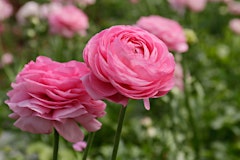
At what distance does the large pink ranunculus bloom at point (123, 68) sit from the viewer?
31.8 inches

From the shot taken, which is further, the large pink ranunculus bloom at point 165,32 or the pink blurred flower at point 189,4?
the pink blurred flower at point 189,4

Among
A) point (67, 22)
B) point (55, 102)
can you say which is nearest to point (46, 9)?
point (67, 22)

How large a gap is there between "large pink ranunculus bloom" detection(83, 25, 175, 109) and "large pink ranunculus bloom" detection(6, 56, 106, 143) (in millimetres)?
57

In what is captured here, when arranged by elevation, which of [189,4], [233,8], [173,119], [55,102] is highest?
[55,102]

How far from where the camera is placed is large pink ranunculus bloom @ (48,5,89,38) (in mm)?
2328

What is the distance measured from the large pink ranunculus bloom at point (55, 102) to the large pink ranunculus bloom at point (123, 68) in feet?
0.19

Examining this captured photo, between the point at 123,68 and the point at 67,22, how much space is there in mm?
1563

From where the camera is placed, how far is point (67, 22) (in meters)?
2.33

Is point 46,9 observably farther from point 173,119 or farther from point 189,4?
point 173,119

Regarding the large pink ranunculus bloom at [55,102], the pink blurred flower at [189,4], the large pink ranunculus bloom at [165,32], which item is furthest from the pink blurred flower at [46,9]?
the large pink ranunculus bloom at [55,102]

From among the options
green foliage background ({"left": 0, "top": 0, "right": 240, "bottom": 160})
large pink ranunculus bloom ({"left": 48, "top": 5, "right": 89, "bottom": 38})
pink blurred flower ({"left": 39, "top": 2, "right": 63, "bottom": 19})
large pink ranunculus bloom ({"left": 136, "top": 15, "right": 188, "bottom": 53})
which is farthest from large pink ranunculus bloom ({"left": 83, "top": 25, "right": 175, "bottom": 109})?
pink blurred flower ({"left": 39, "top": 2, "right": 63, "bottom": 19})

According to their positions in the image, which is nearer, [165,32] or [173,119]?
[165,32]

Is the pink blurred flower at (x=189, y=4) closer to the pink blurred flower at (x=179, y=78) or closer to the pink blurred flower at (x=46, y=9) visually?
the pink blurred flower at (x=179, y=78)

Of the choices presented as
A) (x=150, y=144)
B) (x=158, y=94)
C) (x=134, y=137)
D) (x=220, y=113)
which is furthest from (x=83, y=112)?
(x=220, y=113)
